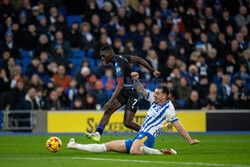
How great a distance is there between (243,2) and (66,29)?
9891mm

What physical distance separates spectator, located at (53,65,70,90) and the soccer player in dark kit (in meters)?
7.54

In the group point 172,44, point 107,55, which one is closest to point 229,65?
point 172,44

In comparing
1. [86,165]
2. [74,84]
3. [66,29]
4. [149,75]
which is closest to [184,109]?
[149,75]

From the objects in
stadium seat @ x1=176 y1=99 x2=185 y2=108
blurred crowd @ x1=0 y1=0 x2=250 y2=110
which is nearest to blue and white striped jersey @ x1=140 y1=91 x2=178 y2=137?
blurred crowd @ x1=0 y1=0 x2=250 y2=110

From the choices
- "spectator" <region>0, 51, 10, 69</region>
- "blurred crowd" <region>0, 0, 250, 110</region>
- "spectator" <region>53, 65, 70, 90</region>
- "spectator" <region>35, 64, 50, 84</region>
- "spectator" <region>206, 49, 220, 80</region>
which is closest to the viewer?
A: "blurred crowd" <region>0, 0, 250, 110</region>

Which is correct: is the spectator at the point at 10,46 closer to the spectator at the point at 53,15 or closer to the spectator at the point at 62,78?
the spectator at the point at 53,15

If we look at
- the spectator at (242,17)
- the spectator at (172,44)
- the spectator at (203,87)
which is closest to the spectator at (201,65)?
the spectator at (203,87)

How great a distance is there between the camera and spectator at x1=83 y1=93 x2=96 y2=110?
18.7m

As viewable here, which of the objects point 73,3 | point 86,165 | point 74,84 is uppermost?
point 73,3

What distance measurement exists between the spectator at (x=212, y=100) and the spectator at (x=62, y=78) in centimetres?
545

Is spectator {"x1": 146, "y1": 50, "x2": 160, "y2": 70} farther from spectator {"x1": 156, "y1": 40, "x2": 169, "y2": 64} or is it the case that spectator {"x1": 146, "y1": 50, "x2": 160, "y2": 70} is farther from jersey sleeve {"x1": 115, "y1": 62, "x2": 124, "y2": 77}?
jersey sleeve {"x1": 115, "y1": 62, "x2": 124, "y2": 77}

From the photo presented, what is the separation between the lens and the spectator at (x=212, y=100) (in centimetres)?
1980

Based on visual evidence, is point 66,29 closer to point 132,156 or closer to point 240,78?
point 240,78

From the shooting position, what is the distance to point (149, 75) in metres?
19.4
